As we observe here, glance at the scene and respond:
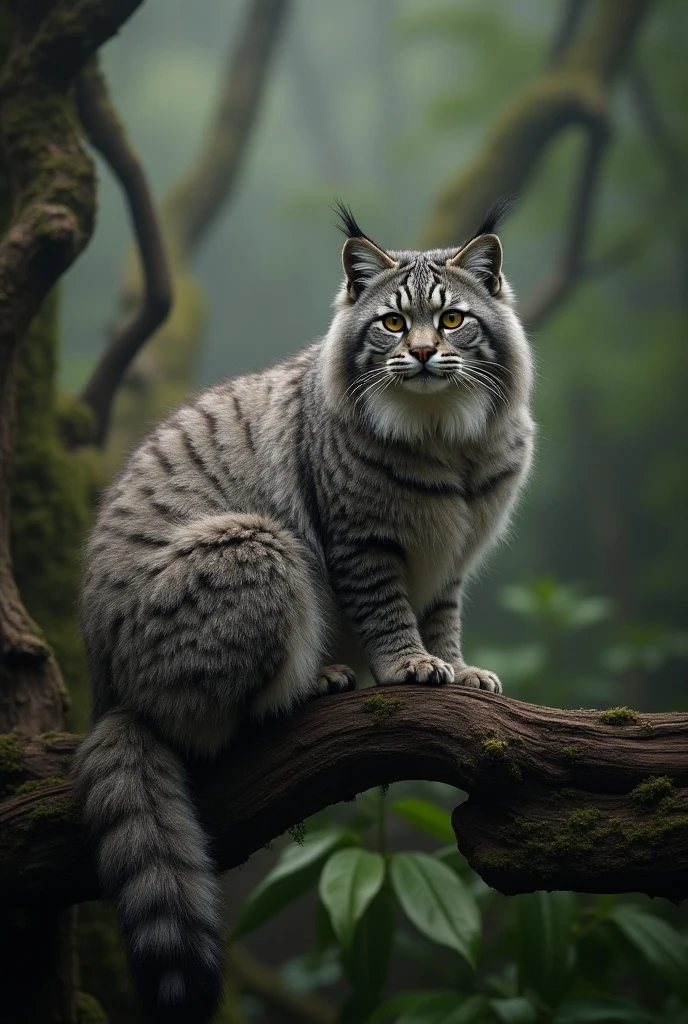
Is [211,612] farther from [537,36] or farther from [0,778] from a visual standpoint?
[537,36]

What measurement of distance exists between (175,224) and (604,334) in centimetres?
565

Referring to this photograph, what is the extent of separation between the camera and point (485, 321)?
11.3 ft

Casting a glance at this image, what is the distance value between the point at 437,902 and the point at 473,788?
1038mm

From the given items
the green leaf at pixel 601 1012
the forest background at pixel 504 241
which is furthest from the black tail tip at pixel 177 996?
the forest background at pixel 504 241

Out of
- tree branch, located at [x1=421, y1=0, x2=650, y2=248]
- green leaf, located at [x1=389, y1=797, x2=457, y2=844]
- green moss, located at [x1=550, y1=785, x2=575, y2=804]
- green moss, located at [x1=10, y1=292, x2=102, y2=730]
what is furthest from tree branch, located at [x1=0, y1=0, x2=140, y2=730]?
tree branch, located at [x1=421, y1=0, x2=650, y2=248]

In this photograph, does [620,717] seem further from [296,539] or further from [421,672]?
[296,539]

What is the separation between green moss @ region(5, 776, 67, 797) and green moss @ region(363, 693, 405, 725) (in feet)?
3.32

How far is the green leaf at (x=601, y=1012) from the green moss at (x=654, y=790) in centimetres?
172

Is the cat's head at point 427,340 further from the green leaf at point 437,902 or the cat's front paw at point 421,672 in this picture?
the green leaf at point 437,902

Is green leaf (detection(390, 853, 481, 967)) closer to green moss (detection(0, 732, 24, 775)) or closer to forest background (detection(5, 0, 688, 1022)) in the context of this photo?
green moss (detection(0, 732, 24, 775))

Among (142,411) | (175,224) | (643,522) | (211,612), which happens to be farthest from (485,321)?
(643,522)

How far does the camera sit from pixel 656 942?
12.7ft

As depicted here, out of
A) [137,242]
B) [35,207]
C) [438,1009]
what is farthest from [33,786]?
[137,242]

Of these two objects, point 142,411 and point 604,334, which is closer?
point 142,411
